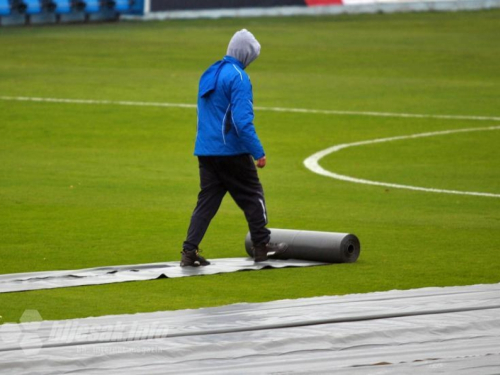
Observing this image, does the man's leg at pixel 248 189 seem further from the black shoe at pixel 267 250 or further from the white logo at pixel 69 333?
the white logo at pixel 69 333

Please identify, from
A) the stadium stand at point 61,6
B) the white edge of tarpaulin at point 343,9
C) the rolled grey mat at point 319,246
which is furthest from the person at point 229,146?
the white edge of tarpaulin at point 343,9

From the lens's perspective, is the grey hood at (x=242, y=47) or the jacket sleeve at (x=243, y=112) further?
the grey hood at (x=242, y=47)

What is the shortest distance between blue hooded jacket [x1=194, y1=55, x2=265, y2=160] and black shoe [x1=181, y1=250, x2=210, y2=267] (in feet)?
2.75

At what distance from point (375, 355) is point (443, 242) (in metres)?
4.80

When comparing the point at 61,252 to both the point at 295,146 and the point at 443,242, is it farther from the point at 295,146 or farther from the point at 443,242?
the point at 295,146

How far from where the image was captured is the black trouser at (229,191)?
11867mm

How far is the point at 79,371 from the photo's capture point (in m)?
8.23

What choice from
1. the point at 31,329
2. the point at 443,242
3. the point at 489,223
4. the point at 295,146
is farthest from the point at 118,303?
the point at 295,146

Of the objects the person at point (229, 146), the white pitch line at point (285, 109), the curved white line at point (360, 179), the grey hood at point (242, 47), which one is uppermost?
the grey hood at point (242, 47)

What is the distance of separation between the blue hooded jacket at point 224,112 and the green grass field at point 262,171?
1.08 m

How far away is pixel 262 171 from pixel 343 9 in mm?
31972

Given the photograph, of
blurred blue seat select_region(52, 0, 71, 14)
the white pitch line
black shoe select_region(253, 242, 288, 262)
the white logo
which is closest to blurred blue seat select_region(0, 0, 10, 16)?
blurred blue seat select_region(52, 0, 71, 14)

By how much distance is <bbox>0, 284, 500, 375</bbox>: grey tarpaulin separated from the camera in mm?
8336

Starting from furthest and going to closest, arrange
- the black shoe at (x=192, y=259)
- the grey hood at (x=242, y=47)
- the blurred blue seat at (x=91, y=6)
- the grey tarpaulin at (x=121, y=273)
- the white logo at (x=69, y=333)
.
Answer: the blurred blue seat at (x=91, y=6) < the black shoe at (x=192, y=259) < the grey hood at (x=242, y=47) < the grey tarpaulin at (x=121, y=273) < the white logo at (x=69, y=333)
